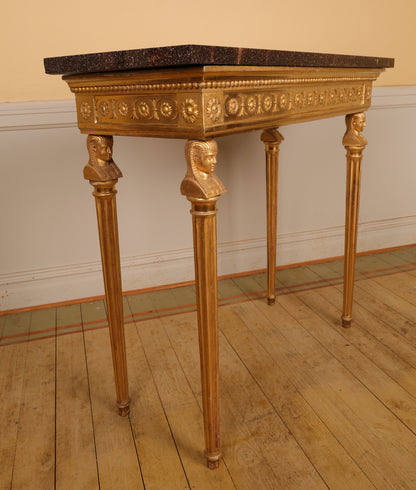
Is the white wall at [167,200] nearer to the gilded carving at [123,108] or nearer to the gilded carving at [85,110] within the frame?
the gilded carving at [85,110]

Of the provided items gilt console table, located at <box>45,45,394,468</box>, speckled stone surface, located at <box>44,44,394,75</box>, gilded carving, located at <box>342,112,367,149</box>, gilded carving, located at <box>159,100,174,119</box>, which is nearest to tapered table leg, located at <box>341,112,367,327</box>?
gilded carving, located at <box>342,112,367,149</box>

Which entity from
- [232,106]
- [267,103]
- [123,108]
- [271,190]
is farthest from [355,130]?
[123,108]

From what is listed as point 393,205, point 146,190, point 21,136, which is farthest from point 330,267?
point 21,136

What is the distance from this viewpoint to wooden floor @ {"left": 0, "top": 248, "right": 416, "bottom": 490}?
1312mm

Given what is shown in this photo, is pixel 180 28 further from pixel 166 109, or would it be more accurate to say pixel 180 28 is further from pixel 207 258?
pixel 207 258

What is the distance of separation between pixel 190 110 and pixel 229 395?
1.03 m

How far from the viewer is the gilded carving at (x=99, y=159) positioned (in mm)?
1284

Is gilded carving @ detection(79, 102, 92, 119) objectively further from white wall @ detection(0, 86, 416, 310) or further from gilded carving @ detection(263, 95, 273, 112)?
white wall @ detection(0, 86, 416, 310)

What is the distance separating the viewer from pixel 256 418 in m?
1.51

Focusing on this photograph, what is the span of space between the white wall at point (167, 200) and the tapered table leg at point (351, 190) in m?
0.74

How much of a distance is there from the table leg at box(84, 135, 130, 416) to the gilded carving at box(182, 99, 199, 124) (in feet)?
1.17

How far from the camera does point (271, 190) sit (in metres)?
2.15

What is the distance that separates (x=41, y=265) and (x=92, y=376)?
0.78 meters

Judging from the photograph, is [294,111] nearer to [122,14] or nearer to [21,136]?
[122,14]
